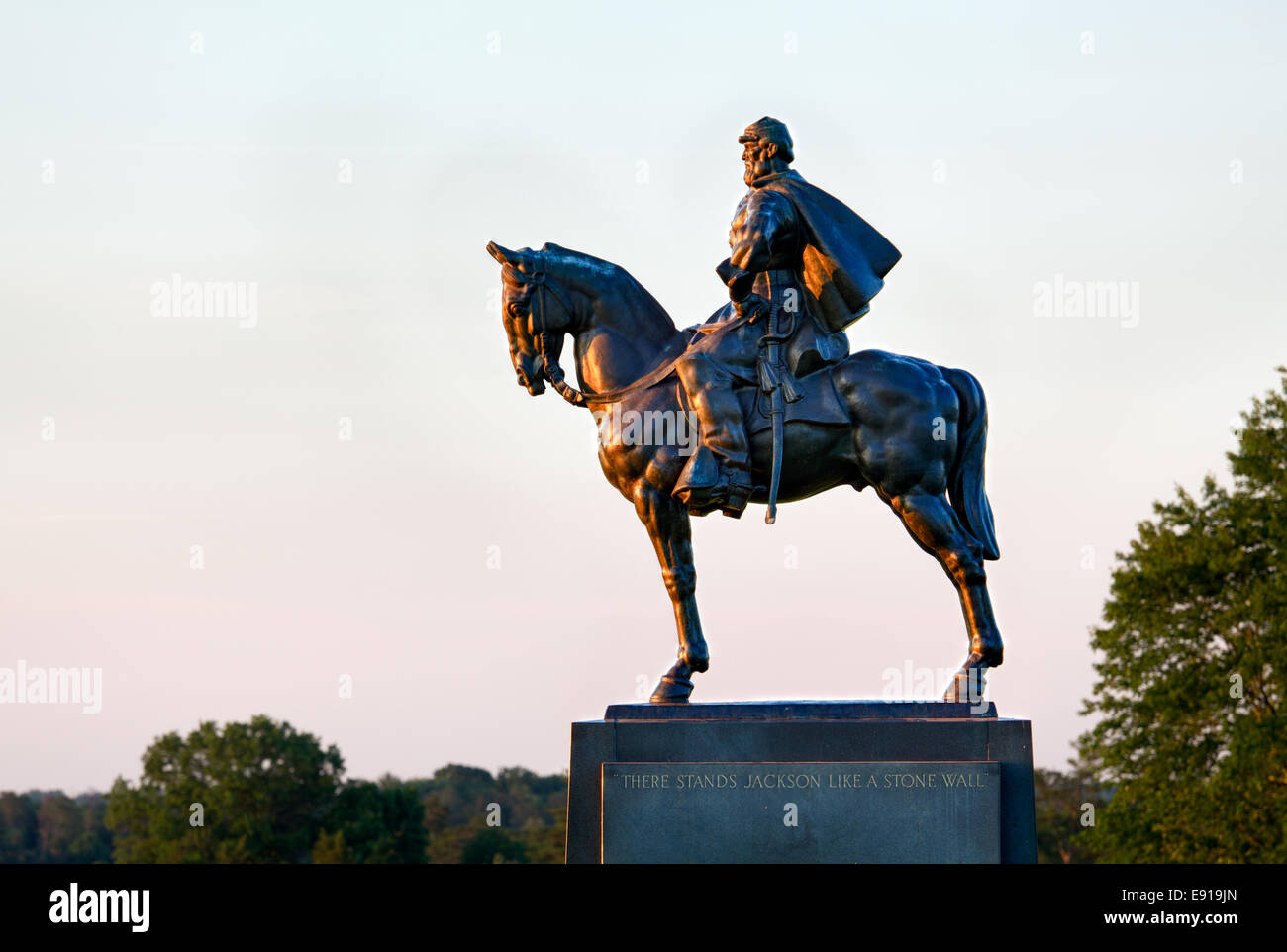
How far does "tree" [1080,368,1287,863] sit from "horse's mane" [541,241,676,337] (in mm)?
22968

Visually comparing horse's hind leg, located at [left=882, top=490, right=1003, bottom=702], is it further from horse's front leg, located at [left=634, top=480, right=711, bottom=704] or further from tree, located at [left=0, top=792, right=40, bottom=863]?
tree, located at [left=0, top=792, right=40, bottom=863]

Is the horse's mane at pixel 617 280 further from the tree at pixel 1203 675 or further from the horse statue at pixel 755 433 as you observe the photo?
the tree at pixel 1203 675

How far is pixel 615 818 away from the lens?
11781 mm

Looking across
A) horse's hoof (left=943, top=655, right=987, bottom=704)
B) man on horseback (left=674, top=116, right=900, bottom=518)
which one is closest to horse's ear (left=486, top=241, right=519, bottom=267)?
man on horseback (left=674, top=116, right=900, bottom=518)

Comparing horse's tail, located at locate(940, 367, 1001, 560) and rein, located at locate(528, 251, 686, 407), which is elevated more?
rein, located at locate(528, 251, 686, 407)

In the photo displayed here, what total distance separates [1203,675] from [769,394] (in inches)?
986

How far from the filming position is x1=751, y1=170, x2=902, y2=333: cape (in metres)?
12.6

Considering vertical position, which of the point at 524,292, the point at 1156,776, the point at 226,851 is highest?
the point at 524,292

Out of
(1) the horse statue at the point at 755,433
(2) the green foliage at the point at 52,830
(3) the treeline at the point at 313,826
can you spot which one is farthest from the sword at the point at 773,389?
(2) the green foliage at the point at 52,830
